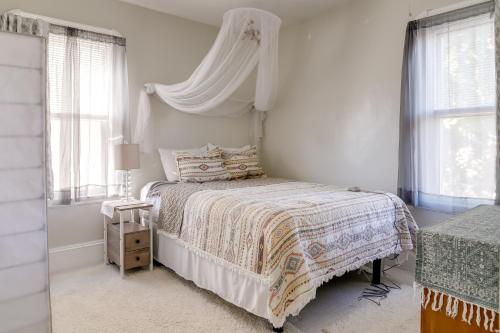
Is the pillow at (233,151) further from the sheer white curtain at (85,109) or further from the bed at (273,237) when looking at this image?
the sheer white curtain at (85,109)

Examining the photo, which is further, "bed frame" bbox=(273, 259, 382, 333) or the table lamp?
the table lamp

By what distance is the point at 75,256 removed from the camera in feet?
10.5

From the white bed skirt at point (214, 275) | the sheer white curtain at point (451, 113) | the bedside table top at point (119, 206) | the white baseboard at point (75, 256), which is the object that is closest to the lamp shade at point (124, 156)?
the bedside table top at point (119, 206)

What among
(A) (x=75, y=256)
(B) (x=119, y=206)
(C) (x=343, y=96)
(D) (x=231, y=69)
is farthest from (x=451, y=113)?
(A) (x=75, y=256)

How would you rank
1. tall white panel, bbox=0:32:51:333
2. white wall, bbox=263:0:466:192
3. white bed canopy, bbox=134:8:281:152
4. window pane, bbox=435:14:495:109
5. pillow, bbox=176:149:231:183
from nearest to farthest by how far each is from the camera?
tall white panel, bbox=0:32:51:333
window pane, bbox=435:14:495:109
white bed canopy, bbox=134:8:281:152
white wall, bbox=263:0:466:192
pillow, bbox=176:149:231:183

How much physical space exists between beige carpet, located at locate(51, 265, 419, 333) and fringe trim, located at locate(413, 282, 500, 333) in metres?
1.00

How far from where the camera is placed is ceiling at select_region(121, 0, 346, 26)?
3.46 m

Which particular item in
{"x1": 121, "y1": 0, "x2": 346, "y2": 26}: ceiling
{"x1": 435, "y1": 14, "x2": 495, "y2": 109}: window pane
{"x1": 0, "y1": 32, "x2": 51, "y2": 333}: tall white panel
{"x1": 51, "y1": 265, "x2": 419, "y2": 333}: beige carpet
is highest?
{"x1": 121, "y1": 0, "x2": 346, "y2": 26}: ceiling

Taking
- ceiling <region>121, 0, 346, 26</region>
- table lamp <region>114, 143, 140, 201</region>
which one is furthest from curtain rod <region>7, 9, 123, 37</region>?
table lamp <region>114, 143, 140, 201</region>

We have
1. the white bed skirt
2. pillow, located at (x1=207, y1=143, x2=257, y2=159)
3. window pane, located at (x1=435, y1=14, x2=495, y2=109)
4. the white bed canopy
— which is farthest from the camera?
pillow, located at (x1=207, y1=143, x2=257, y2=159)

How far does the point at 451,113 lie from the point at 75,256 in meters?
3.57

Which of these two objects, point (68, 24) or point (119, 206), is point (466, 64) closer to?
point (119, 206)

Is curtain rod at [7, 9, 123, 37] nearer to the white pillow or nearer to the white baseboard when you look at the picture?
the white pillow

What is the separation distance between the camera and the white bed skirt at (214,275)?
2.10m
